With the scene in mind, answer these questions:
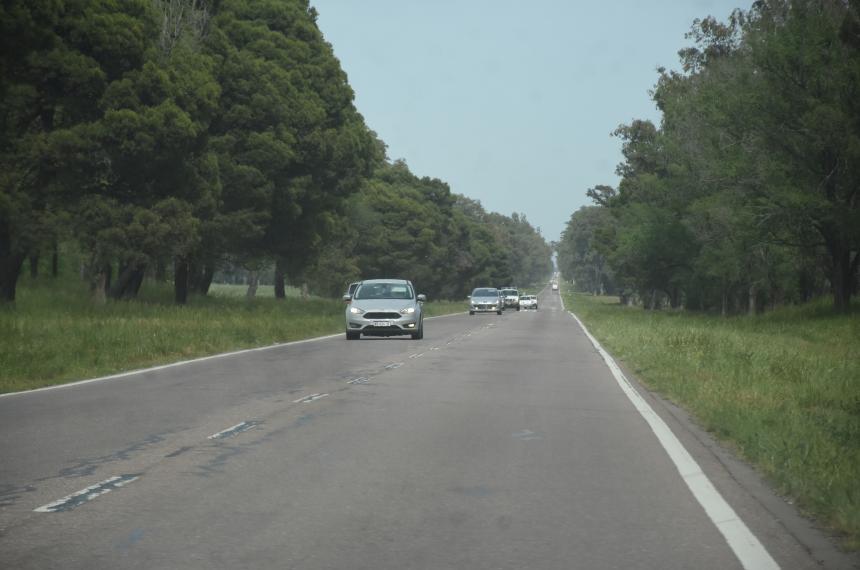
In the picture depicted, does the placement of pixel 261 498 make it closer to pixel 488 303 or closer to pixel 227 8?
pixel 227 8

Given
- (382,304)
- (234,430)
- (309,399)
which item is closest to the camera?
(234,430)

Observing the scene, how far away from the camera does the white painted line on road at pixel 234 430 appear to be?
1132 cm

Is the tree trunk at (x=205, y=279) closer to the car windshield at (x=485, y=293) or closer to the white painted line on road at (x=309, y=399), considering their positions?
the car windshield at (x=485, y=293)

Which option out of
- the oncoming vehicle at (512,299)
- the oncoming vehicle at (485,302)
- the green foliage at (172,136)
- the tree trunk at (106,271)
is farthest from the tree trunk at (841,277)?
the oncoming vehicle at (512,299)

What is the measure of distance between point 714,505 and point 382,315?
24149 mm

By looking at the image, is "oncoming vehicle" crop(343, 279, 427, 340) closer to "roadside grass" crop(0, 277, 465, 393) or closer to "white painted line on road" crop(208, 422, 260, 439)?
"roadside grass" crop(0, 277, 465, 393)

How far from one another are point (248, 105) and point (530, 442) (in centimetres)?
3674

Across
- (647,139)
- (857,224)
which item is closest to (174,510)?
(857,224)

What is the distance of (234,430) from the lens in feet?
38.7

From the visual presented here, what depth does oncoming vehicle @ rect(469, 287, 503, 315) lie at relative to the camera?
2724 inches

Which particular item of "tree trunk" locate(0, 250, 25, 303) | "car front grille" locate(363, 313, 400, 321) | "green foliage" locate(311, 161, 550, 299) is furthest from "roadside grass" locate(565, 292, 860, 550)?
"green foliage" locate(311, 161, 550, 299)

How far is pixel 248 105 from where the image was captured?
1807 inches

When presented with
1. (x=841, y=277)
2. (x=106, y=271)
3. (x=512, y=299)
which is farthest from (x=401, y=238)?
(x=841, y=277)

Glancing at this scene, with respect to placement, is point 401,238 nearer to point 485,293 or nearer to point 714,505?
point 485,293
